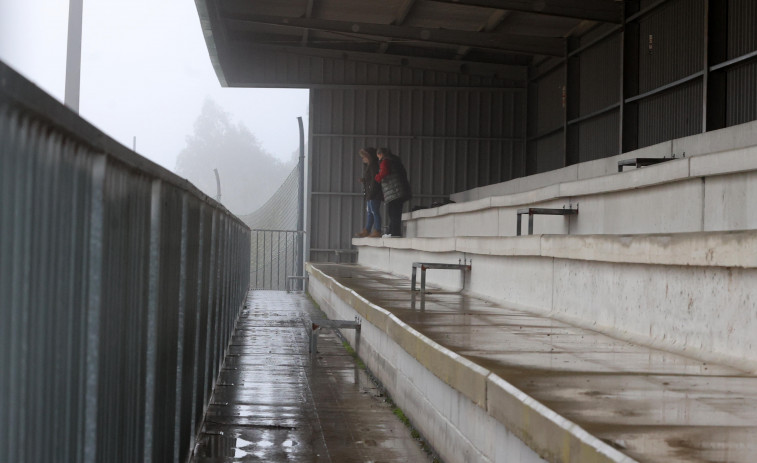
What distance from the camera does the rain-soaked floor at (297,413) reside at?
181 inches

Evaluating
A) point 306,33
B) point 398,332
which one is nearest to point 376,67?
point 306,33

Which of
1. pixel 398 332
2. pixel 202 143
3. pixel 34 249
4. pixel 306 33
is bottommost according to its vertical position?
pixel 398 332

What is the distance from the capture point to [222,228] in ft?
20.8

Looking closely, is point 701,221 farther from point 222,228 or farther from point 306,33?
point 306,33

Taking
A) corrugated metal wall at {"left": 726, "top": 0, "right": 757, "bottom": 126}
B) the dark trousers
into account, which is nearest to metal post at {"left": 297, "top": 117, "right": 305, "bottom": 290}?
the dark trousers

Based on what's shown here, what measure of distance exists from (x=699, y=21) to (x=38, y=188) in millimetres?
11504

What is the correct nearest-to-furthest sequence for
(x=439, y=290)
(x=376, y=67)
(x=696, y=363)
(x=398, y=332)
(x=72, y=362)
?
(x=72, y=362)
(x=696, y=363)
(x=398, y=332)
(x=439, y=290)
(x=376, y=67)

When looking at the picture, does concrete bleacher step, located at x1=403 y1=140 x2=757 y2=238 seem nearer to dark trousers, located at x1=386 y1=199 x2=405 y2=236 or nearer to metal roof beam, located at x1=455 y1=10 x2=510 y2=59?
dark trousers, located at x1=386 y1=199 x2=405 y2=236

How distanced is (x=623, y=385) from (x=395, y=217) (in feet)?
34.1

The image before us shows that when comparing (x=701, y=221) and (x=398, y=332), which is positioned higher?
(x=701, y=221)

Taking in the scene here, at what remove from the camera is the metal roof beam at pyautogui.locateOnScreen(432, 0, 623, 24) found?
13773mm

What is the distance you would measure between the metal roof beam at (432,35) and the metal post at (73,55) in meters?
5.14

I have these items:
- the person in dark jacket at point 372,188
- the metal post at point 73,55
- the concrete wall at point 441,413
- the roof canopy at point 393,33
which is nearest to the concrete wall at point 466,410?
the concrete wall at point 441,413

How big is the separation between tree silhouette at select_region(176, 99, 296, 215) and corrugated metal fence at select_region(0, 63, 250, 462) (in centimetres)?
12357
